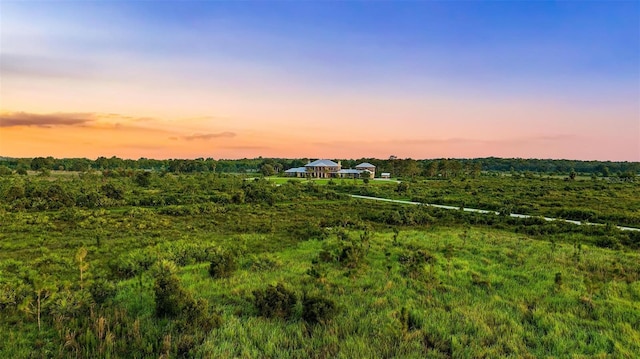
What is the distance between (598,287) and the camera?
10000 millimetres

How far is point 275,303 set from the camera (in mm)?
8367

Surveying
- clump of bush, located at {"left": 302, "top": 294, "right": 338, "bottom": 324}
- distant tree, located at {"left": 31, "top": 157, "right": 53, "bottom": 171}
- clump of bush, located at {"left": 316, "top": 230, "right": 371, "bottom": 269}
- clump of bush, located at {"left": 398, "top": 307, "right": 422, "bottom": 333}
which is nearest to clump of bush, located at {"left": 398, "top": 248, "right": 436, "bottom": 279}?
clump of bush, located at {"left": 316, "top": 230, "right": 371, "bottom": 269}

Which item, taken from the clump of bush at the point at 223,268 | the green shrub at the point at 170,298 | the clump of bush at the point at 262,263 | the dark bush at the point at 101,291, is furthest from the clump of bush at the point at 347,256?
the dark bush at the point at 101,291

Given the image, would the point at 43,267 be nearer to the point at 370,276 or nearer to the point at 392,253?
the point at 370,276

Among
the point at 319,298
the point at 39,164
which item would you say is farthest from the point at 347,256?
the point at 39,164

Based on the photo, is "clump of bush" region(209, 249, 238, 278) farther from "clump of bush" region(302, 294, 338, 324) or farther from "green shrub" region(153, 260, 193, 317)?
"clump of bush" region(302, 294, 338, 324)

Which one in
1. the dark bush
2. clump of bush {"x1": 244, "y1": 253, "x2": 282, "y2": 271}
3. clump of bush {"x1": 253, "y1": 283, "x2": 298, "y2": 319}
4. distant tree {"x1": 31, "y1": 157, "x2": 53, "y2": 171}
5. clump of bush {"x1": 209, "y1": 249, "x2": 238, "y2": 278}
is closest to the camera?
clump of bush {"x1": 253, "y1": 283, "x2": 298, "y2": 319}

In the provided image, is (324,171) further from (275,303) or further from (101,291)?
(275,303)

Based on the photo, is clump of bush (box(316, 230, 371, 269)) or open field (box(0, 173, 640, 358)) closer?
Answer: open field (box(0, 173, 640, 358))

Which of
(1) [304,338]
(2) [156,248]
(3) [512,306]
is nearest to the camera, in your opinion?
(1) [304,338]

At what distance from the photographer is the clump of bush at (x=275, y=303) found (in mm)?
8203

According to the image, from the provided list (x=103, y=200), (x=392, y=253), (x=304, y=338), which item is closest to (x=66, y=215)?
(x=103, y=200)

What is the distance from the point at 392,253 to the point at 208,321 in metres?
8.98

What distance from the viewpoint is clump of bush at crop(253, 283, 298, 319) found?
8203 millimetres
